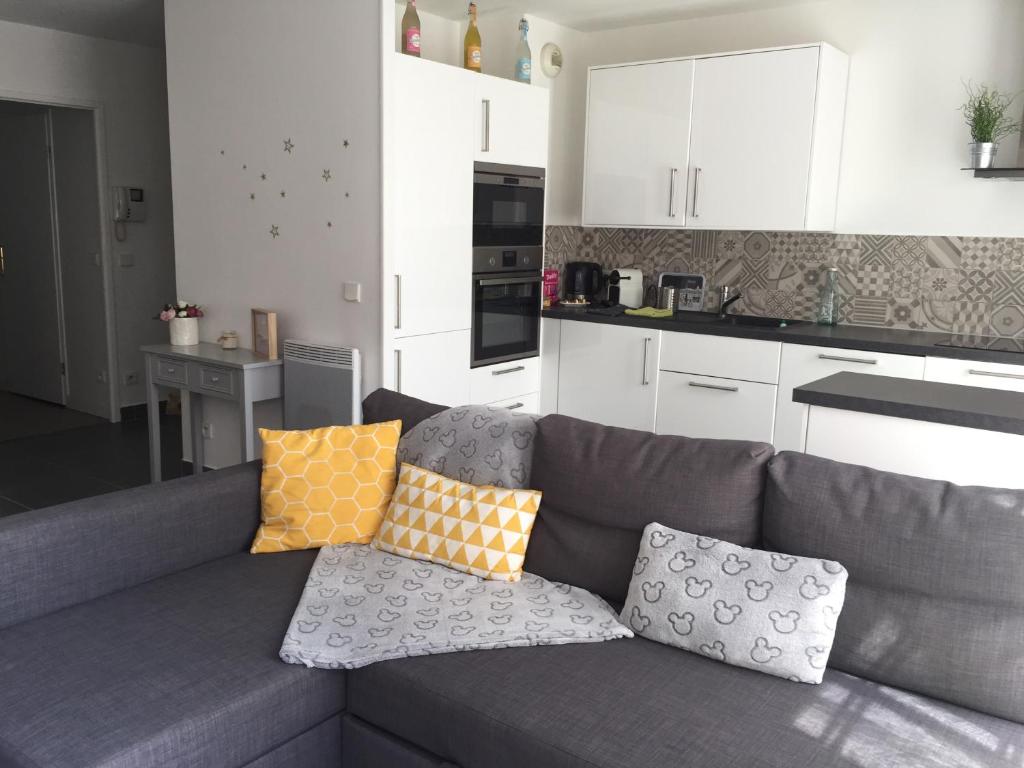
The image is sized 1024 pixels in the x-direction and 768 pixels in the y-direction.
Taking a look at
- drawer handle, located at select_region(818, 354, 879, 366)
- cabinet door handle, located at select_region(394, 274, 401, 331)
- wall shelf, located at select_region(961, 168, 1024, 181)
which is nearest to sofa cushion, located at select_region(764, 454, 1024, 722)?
drawer handle, located at select_region(818, 354, 879, 366)

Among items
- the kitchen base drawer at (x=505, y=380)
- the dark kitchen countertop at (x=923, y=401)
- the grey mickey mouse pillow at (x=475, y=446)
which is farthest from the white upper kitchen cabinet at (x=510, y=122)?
the dark kitchen countertop at (x=923, y=401)

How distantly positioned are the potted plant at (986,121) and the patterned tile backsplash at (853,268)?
0.42 m

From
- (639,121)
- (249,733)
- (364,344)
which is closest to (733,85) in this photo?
(639,121)

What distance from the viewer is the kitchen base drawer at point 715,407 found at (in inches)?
166

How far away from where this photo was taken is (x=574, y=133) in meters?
5.17

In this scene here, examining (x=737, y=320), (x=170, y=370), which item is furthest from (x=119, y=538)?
(x=737, y=320)

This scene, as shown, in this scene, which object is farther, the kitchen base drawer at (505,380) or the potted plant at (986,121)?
the kitchen base drawer at (505,380)

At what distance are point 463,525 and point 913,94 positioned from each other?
10.3 feet

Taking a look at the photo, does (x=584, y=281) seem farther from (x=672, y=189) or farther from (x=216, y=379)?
(x=216, y=379)

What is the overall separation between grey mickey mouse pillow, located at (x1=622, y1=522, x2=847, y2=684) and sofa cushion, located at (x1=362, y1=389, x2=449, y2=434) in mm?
977

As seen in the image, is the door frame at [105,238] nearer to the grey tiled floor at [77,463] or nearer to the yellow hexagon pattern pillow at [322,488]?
the grey tiled floor at [77,463]

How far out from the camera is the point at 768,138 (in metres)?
4.21

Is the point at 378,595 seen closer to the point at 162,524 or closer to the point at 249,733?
the point at 249,733

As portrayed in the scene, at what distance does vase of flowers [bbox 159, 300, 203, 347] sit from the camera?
14.3 feet
